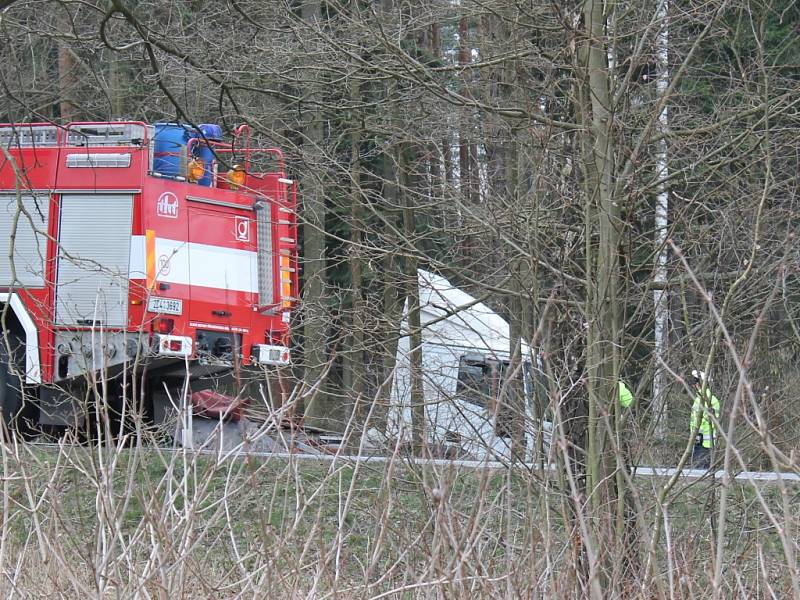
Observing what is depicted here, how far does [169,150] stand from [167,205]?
592 millimetres

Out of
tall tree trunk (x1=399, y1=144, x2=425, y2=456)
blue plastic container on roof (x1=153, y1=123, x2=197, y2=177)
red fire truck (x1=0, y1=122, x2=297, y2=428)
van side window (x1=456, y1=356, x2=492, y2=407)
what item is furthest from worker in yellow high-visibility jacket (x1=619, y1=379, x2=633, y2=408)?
blue plastic container on roof (x1=153, y1=123, x2=197, y2=177)

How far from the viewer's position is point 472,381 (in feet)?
21.6

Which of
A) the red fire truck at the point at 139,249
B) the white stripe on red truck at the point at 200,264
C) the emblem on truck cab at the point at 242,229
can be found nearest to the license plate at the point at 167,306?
the red fire truck at the point at 139,249

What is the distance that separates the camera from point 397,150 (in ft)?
28.8

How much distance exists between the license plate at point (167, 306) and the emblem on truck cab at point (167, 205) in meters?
0.89

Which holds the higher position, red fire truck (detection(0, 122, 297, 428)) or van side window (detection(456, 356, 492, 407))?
red fire truck (detection(0, 122, 297, 428))

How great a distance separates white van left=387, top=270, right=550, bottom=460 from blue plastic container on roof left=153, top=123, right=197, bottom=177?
211 inches

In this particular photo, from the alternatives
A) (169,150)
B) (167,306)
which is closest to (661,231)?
(167,306)

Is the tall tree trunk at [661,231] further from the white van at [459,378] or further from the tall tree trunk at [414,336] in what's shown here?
the tall tree trunk at [414,336]

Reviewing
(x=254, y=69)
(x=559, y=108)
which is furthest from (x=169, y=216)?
(x=559, y=108)

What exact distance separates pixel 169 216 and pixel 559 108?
19.0ft

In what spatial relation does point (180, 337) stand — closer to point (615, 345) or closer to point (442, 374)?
point (442, 374)

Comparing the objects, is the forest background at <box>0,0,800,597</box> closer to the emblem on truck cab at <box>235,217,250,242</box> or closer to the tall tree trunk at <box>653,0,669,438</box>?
the tall tree trunk at <box>653,0,669,438</box>

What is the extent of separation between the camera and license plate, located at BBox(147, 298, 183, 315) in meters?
11.5
